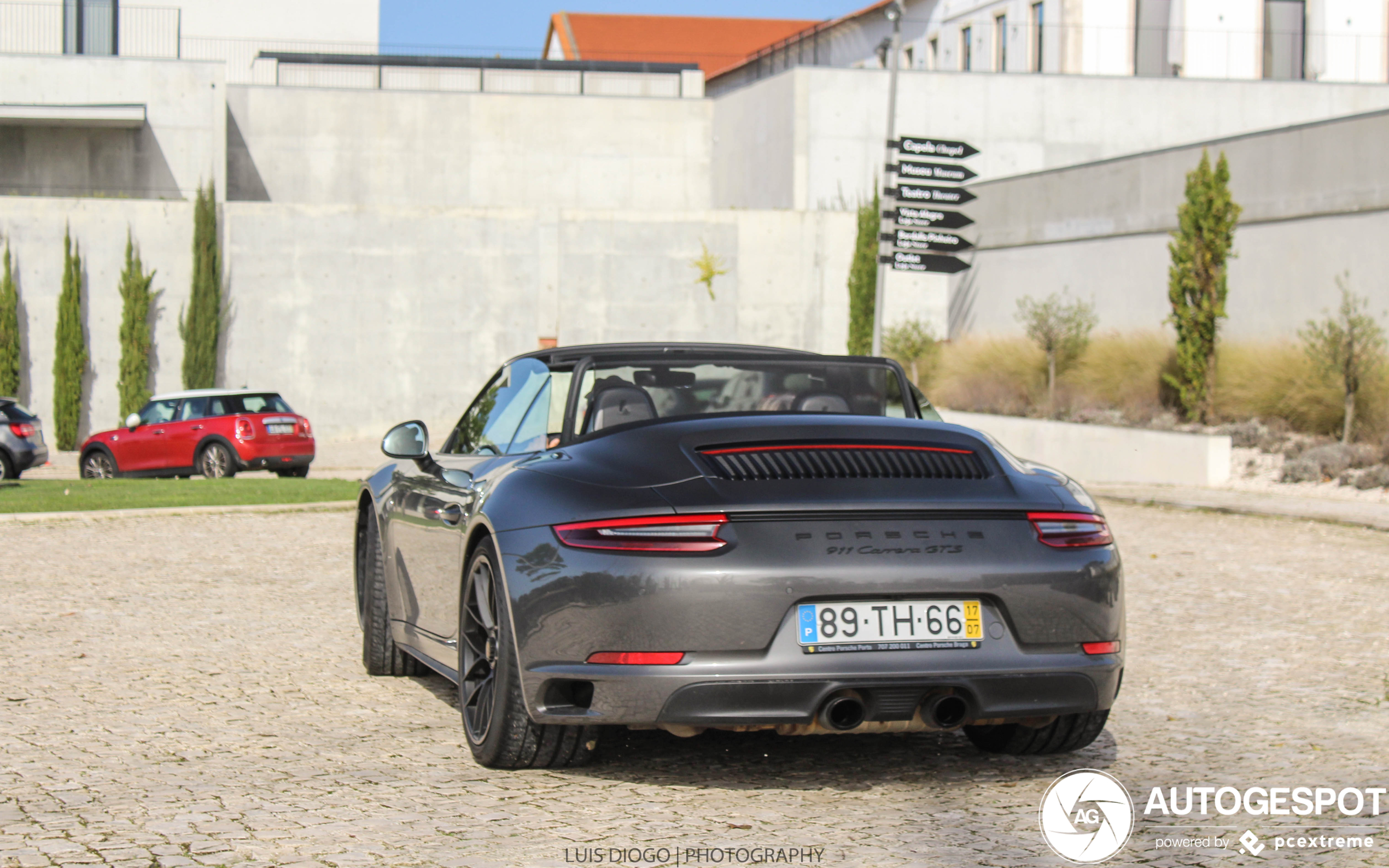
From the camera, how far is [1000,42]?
47.2 metres

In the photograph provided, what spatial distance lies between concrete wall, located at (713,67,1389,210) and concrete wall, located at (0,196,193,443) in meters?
14.3

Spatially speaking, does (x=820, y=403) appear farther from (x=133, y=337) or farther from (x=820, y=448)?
(x=133, y=337)

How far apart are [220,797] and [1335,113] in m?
39.9

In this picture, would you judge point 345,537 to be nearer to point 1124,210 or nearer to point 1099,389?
point 1099,389

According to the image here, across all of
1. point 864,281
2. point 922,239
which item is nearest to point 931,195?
point 922,239

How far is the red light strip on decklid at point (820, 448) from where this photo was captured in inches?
172

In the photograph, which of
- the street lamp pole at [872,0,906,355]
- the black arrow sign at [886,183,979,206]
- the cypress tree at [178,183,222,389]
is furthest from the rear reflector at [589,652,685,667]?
the cypress tree at [178,183,222,389]

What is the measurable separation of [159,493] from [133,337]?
1607 cm

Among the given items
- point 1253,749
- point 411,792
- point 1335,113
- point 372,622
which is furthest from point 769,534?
point 1335,113

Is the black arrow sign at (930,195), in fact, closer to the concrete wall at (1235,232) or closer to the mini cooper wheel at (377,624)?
the concrete wall at (1235,232)

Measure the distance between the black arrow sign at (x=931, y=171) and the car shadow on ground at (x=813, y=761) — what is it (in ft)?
66.0

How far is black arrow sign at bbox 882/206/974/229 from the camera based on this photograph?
24.9 meters

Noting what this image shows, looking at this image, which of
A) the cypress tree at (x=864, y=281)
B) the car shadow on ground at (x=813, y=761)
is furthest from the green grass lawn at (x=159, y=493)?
the cypress tree at (x=864, y=281)

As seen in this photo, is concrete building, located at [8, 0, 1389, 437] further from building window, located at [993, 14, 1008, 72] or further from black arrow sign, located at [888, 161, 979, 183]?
building window, located at [993, 14, 1008, 72]
